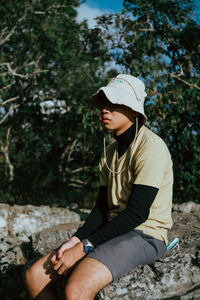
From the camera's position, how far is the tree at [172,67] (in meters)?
5.61

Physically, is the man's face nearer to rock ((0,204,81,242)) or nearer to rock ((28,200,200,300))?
rock ((28,200,200,300))

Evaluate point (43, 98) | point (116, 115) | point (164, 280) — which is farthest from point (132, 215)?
point (43, 98)

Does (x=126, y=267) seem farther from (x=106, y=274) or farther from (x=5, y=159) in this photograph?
(x=5, y=159)

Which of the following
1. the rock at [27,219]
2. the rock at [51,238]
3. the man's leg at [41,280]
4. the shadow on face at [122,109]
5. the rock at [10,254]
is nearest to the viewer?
the man's leg at [41,280]

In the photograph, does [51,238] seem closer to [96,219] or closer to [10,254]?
[10,254]

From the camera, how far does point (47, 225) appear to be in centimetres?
547

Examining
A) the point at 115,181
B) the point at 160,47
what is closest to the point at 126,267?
the point at 115,181

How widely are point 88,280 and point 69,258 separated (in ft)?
0.92

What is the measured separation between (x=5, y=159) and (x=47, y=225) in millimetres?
3898

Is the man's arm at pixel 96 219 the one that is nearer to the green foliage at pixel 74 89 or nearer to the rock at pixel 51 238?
the rock at pixel 51 238

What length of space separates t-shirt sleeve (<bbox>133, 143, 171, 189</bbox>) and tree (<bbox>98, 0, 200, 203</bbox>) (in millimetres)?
3250

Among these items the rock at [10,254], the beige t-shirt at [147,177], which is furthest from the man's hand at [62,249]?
the rock at [10,254]

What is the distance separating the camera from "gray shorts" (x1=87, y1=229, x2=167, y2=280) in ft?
6.67

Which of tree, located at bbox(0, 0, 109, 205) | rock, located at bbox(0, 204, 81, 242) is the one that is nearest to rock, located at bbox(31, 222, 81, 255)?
rock, located at bbox(0, 204, 81, 242)
